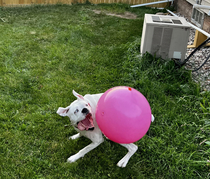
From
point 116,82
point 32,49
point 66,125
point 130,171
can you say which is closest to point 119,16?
point 32,49

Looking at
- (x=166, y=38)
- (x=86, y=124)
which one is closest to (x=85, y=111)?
(x=86, y=124)

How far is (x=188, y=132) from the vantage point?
2896 mm

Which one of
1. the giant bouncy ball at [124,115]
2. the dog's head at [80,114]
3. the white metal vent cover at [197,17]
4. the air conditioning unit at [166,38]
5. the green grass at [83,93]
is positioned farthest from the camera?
the white metal vent cover at [197,17]

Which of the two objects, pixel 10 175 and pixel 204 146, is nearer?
pixel 10 175

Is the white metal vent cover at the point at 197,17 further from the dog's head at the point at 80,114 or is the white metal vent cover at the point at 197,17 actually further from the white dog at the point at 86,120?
the dog's head at the point at 80,114

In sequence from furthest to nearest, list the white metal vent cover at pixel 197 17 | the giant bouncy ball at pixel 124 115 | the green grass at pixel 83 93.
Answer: the white metal vent cover at pixel 197 17 → the green grass at pixel 83 93 → the giant bouncy ball at pixel 124 115

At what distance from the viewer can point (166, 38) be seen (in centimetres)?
420

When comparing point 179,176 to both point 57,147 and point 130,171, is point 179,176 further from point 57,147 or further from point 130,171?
point 57,147

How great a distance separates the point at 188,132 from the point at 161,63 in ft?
5.79

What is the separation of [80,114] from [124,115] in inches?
18.9

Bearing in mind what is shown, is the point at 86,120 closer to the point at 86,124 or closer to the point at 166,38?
the point at 86,124

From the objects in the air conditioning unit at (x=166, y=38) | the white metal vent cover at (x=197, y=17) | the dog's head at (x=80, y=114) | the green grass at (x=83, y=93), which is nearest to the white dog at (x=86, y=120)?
the dog's head at (x=80, y=114)

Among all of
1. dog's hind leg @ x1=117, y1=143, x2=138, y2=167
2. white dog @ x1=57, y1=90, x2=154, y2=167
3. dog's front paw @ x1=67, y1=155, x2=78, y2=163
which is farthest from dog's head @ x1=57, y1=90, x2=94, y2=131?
dog's hind leg @ x1=117, y1=143, x2=138, y2=167

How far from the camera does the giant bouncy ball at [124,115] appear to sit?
212 cm
